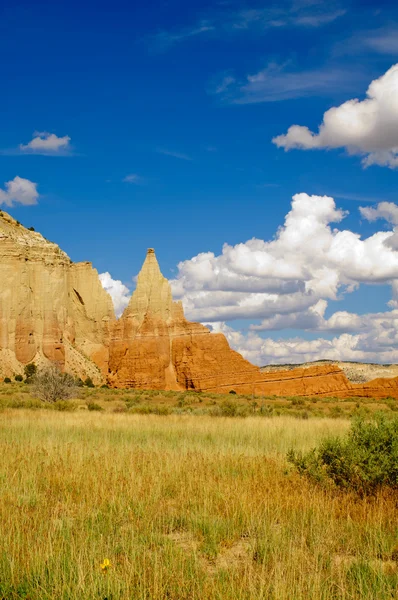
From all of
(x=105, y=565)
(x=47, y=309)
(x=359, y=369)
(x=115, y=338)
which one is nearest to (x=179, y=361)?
(x=115, y=338)

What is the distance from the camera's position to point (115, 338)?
8969cm

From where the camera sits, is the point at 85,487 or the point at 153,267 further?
the point at 153,267

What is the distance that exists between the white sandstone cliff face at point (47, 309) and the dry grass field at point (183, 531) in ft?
227

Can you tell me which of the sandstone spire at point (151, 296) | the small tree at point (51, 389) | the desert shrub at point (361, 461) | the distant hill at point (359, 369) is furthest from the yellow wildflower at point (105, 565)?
the distant hill at point (359, 369)

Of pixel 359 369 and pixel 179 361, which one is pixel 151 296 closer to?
pixel 179 361

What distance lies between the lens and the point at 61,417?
21219 millimetres

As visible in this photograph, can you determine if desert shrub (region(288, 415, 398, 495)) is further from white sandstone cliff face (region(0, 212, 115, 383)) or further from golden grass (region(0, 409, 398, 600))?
white sandstone cliff face (region(0, 212, 115, 383))

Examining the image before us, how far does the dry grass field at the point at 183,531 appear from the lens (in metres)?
4.81

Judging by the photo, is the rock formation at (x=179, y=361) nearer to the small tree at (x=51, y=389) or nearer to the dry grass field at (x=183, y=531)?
the small tree at (x=51, y=389)

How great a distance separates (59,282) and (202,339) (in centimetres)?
2266

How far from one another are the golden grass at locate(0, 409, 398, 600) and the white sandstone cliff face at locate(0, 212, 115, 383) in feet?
227

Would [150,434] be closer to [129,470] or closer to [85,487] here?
[129,470]

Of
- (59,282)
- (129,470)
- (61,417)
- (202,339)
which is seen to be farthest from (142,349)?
(129,470)

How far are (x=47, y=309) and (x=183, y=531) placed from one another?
7856 cm
